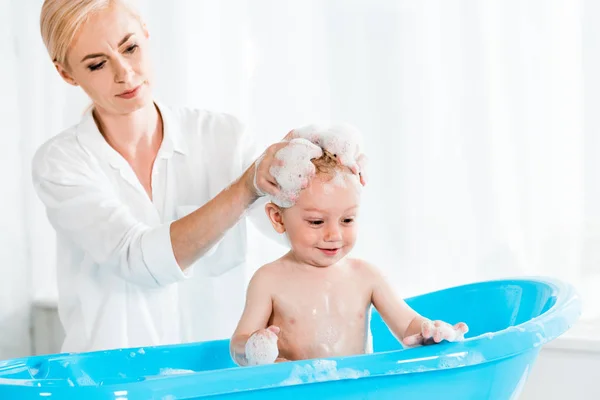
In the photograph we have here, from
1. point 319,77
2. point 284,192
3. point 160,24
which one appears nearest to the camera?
point 284,192

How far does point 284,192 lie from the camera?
1.41 metres

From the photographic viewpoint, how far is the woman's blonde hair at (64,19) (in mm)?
1691

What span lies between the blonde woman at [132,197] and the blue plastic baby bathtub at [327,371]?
192 millimetres

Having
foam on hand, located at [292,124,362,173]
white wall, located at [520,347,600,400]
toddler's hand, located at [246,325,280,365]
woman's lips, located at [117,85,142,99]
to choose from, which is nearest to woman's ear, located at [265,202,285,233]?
foam on hand, located at [292,124,362,173]

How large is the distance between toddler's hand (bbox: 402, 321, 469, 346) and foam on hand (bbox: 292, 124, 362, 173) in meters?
0.30

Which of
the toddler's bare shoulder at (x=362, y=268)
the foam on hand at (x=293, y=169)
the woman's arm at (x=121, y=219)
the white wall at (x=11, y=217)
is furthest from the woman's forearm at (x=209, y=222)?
the white wall at (x=11, y=217)

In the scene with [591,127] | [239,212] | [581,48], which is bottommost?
[239,212]

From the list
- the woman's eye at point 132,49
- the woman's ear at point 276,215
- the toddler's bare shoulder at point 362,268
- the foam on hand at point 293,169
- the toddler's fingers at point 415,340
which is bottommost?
the toddler's fingers at point 415,340

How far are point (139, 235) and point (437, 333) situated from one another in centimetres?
66

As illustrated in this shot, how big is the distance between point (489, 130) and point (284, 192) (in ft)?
3.18

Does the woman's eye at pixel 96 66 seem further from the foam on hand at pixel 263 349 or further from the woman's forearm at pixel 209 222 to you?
the foam on hand at pixel 263 349

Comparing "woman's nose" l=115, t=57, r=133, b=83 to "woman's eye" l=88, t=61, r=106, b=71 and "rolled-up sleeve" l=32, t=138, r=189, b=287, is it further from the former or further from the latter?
"rolled-up sleeve" l=32, t=138, r=189, b=287

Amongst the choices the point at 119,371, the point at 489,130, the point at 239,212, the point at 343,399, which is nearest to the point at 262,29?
the point at 489,130

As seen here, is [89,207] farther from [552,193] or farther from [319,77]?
[552,193]
